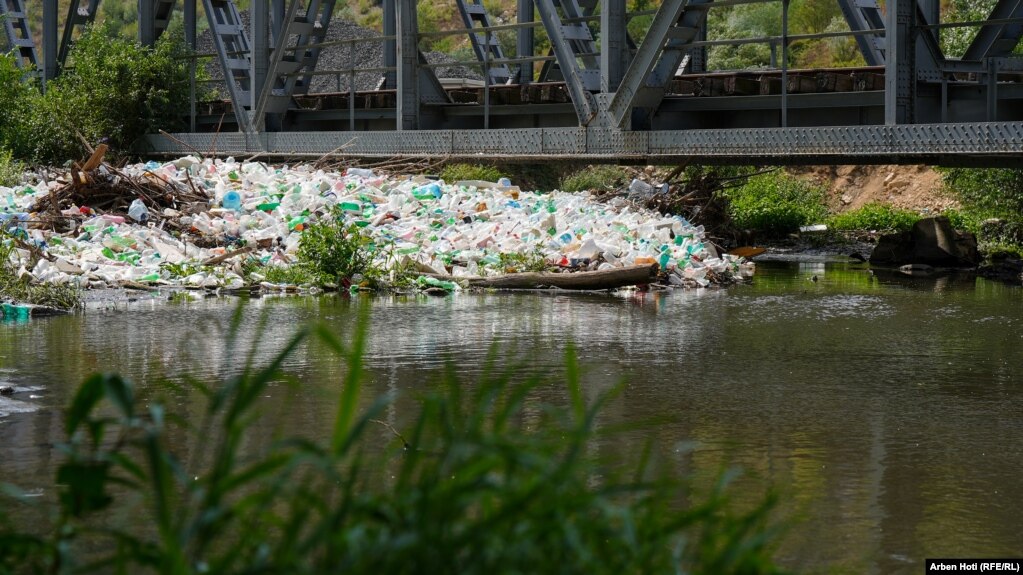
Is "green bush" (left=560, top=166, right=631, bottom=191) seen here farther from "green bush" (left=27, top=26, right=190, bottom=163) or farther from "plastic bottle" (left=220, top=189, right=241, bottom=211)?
"plastic bottle" (left=220, top=189, right=241, bottom=211)

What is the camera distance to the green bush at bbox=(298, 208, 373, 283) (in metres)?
13.8

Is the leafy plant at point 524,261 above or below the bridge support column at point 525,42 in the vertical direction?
below

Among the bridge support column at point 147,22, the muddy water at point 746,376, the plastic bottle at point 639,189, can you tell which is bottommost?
the muddy water at point 746,376

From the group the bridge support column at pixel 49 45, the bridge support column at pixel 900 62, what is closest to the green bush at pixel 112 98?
the bridge support column at pixel 49 45

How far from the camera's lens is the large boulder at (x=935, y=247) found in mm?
18266

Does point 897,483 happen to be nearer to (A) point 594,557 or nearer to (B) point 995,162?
(A) point 594,557

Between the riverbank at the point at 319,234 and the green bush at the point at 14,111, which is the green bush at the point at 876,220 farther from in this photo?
the green bush at the point at 14,111

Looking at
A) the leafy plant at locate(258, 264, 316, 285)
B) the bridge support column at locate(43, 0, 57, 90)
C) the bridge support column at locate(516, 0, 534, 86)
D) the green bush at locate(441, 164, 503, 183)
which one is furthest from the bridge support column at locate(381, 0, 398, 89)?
the leafy plant at locate(258, 264, 316, 285)

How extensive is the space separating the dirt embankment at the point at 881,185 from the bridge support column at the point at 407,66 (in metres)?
16.2

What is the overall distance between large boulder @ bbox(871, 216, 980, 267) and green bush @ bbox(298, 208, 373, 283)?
864 cm

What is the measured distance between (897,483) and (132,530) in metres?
3.06

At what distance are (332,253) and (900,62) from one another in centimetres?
639

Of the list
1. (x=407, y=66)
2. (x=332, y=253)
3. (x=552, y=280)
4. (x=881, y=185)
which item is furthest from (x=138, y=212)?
(x=881, y=185)

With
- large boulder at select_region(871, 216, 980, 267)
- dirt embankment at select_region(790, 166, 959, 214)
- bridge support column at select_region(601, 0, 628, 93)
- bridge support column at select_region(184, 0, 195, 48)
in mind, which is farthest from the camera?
dirt embankment at select_region(790, 166, 959, 214)
